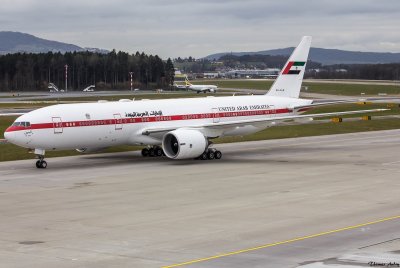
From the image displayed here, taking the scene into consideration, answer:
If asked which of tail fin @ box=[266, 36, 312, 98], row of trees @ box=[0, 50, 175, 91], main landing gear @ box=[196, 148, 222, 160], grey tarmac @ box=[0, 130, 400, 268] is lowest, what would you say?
grey tarmac @ box=[0, 130, 400, 268]

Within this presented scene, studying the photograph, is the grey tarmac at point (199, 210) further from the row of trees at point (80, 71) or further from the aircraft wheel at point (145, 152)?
the row of trees at point (80, 71)

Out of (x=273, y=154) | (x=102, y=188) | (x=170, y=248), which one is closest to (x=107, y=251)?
(x=170, y=248)

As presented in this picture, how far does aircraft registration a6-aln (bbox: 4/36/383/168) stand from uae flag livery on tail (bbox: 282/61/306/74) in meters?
3.03

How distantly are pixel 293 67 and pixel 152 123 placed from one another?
48.9ft

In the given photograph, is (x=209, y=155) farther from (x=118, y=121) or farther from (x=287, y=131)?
(x=287, y=131)

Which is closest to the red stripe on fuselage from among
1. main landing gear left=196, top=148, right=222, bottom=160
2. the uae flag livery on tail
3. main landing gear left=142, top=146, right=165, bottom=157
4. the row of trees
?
main landing gear left=142, top=146, right=165, bottom=157

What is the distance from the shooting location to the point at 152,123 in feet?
155

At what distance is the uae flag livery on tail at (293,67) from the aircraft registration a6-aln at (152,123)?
9.95 feet

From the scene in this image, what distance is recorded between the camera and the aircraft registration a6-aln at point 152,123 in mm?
42375

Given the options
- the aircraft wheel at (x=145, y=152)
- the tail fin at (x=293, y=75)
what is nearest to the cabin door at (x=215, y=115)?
the aircraft wheel at (x=145, y=152)

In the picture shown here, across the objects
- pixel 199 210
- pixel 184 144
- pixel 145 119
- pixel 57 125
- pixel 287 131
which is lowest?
pixel 199 210

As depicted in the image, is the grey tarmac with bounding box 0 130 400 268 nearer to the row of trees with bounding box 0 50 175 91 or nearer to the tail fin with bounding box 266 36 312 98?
the tail fin with bounding box 266 36 312 98

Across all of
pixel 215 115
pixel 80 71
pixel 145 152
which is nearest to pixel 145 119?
pixel 145 152

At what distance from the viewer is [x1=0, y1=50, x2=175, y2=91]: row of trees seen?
182 meters
